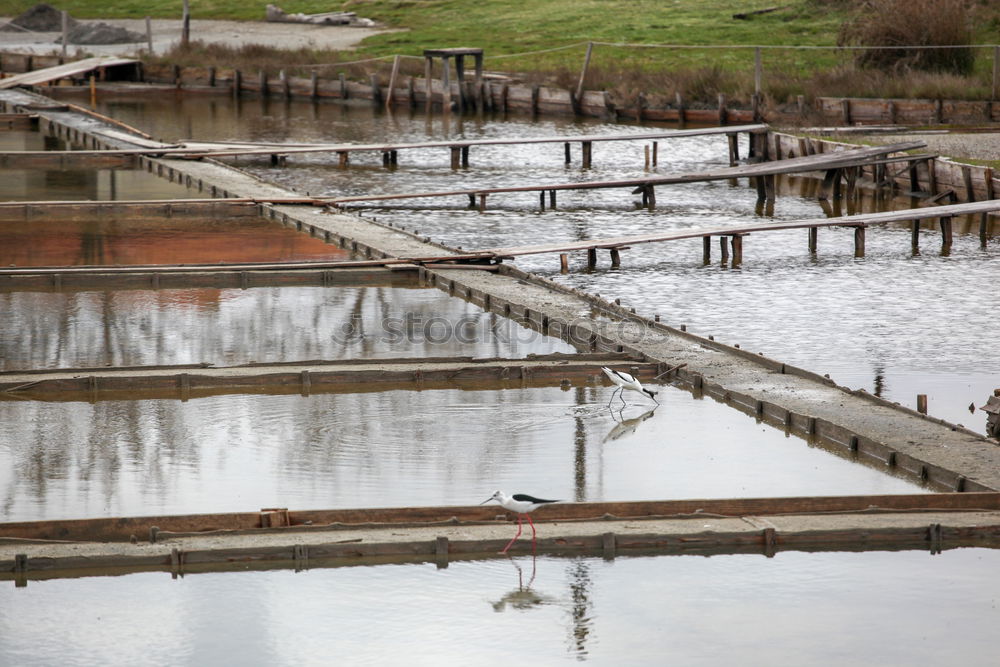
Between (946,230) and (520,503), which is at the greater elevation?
(946,230)

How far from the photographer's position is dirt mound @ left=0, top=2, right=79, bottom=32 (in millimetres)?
63319

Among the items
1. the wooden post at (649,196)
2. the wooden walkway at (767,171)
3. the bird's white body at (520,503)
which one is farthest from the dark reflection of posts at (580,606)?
the wooden post at (649,196)

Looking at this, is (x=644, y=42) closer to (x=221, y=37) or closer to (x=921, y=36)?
(x=921, y=36)

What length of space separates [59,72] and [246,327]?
106 ft

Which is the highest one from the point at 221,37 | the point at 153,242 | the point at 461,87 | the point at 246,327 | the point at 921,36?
the point at 221,37

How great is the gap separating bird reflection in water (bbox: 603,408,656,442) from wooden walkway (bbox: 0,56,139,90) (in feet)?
114

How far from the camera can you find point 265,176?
28438mm

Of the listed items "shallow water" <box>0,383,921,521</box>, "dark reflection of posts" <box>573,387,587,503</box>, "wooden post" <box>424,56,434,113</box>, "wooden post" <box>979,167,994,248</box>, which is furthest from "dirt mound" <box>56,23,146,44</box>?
"dark reflection of posts" <box>573,387,587,503</box>

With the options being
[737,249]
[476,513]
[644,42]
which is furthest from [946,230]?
[644,42]

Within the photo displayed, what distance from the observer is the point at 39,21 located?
6384 centimetres

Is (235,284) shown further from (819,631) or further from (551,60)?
(551,60)

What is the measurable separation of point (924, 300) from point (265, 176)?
15376 mm

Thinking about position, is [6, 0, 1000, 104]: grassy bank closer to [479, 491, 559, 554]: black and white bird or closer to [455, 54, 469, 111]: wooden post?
[455, 54, 469, 111]: wooden post

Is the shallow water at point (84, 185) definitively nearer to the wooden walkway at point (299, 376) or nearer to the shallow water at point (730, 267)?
the shallow water at point (730, 267)
